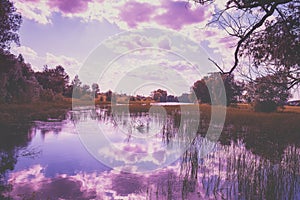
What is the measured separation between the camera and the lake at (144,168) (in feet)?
20.2

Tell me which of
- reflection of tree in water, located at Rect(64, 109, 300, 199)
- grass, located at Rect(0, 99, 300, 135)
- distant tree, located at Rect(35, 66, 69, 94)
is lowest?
reflection of tree in water, located at Rect(64, 109, 300, 199)

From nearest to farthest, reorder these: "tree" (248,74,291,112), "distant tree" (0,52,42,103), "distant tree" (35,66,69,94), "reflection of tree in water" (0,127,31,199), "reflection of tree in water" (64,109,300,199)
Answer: "reflection of tree in water" (64,109,300,199)
"reflection of tree in water" (0,127,31,199)
"tree" (248,74,291,112)
"distant tree" (0,52,42,103)
"distant tree" (35,66,69,94)

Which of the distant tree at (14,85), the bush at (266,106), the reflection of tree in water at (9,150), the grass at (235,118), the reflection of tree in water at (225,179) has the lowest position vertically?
the reflection of tree in water at (225,179)

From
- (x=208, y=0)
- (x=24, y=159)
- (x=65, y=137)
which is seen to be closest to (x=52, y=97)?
(x=65, y=137)

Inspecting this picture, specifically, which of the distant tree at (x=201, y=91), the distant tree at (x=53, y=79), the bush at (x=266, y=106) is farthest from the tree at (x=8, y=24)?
the distant tree at (x=201, y=91)

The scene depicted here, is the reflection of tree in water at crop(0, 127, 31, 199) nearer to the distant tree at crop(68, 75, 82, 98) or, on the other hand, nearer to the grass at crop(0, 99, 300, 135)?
the grass at crop(0, 99, 300, 135)

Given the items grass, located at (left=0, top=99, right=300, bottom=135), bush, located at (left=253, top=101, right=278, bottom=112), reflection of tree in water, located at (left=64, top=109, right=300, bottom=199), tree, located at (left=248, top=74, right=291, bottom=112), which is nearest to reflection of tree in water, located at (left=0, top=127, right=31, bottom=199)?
reflection of tree in water, located at (left=64, top=109, right=300, bottom=199)

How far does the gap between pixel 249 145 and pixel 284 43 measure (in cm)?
600

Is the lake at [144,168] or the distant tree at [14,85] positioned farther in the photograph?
the distant tree at [14,85]

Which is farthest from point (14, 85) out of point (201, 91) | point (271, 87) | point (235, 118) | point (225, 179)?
point (201, 91)

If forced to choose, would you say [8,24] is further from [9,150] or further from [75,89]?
[75,89]

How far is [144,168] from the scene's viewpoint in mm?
8508

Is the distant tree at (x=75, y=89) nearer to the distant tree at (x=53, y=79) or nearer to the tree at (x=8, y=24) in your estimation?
the distant tree at (x=53, y=79)

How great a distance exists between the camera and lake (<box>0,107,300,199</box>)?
617cm
